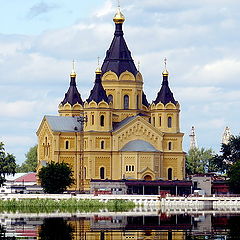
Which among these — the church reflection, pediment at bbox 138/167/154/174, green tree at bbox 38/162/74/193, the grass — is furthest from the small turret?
the church reflection

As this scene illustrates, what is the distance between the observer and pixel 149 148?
124938 millimetres

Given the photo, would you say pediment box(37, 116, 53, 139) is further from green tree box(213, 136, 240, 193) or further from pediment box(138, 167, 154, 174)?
green tree box(213, 136, 240, 193)

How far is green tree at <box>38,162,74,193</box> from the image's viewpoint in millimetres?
116750

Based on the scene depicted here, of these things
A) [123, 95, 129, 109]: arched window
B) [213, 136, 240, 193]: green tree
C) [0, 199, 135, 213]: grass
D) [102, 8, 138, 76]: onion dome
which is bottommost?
[0, 199, 135, 213]: grass

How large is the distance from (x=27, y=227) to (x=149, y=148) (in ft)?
169

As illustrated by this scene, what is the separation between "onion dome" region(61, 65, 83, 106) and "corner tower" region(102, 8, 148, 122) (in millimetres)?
7969

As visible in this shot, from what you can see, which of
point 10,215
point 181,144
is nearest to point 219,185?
point 181,144

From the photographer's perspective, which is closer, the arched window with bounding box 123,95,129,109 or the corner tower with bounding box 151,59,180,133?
the corner tower with bounding box 151,59,180,133

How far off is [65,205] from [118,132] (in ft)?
Answer: 76.2

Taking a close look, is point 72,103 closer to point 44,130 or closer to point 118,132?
point 44,130

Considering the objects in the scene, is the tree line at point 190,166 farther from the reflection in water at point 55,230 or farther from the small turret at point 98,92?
the reflection in water at point 55,230

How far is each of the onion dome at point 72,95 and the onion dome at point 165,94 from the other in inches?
460

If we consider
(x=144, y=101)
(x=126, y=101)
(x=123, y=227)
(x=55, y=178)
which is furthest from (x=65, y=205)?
(x=144, y=101)

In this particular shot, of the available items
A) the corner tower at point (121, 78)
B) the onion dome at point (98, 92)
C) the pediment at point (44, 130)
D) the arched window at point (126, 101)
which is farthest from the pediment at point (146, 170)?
the pediment at point (44, 130)
